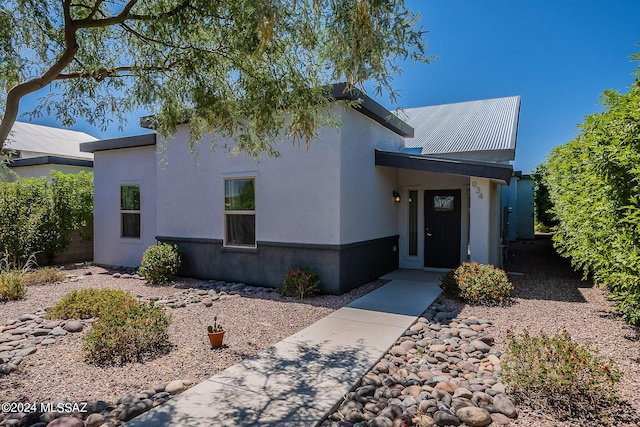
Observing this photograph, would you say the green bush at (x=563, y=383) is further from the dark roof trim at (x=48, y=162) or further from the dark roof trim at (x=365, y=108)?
the dark roof trim at (x=48, y=162)

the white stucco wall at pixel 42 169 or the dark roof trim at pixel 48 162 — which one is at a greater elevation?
the dark roof trim at pixel 48 162

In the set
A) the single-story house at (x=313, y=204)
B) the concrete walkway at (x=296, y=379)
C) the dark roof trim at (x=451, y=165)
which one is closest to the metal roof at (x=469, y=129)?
the single-story house at (x=313, y=204)

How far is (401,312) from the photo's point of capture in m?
6.29

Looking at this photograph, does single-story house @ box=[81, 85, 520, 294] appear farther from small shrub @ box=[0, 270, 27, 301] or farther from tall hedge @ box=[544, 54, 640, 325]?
small shrub @ box=[0, 270, 27, 301]

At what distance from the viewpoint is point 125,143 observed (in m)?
10.7

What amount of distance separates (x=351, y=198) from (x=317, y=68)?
3.30 meters

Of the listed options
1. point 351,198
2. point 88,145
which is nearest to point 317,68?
point 351,198

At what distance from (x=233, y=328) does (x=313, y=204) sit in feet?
10.5

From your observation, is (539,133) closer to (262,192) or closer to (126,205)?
(262,192)

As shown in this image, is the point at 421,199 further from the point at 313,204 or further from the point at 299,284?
the point at 299,284

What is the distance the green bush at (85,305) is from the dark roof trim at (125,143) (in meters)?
5.22

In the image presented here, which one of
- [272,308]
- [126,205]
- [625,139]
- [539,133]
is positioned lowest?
[272,308]

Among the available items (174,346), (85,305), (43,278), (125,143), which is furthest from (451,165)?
(43,278)

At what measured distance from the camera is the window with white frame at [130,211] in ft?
35.9
